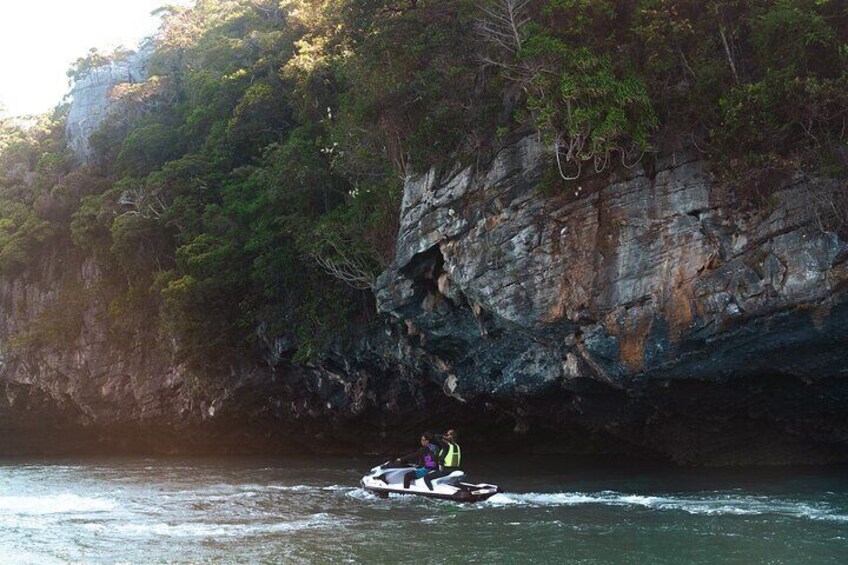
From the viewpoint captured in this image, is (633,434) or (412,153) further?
(633,434)

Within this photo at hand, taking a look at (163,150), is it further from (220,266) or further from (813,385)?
(813,385)

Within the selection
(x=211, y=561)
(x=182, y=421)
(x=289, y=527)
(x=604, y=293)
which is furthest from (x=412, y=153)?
(x=182, y=421)

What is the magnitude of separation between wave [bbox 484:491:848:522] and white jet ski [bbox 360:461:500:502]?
0.31 metres

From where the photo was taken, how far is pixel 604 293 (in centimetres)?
1756

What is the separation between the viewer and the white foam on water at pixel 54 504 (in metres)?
17.8

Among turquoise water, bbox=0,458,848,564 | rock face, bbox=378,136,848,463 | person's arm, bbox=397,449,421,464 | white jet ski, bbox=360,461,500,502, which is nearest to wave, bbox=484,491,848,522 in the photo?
turquoise water, bbox=0,458,848,564

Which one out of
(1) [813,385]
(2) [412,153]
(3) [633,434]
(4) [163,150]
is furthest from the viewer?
(4) [163,150]

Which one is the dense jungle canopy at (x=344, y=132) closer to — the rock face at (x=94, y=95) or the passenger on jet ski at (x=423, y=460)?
the rock face at (x=94, y=95)

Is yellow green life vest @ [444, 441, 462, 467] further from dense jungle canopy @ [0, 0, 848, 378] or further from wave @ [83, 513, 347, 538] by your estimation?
dense jungle canopy @ [0, 0, 848, 378]

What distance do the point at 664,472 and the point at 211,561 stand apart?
12.4 meters

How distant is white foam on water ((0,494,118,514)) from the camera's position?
17.8 metres

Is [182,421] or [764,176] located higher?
[764,176]

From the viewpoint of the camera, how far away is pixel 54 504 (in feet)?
61.3

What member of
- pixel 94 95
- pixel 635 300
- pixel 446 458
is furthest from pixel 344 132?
pixel 94 95
